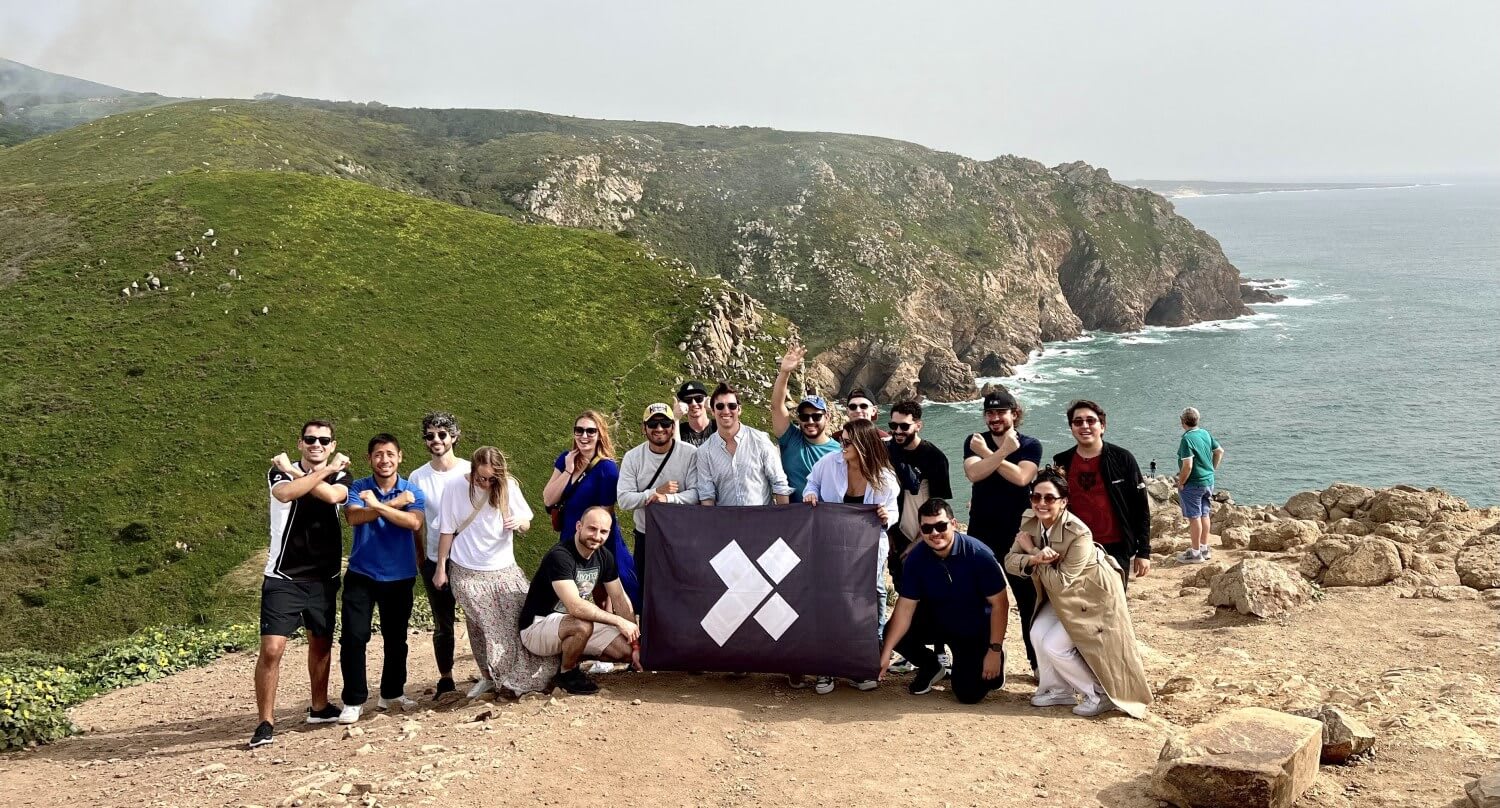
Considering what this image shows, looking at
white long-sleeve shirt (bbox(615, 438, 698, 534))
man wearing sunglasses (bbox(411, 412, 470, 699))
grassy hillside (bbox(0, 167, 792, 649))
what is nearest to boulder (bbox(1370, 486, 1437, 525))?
white long-sleeve shirt (bbox(615, 438, 698, 534))

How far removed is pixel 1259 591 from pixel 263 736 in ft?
43.9

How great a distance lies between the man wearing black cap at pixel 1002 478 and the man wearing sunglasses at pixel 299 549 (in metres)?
6.31

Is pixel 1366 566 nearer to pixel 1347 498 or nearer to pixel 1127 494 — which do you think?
pixel 1127 494

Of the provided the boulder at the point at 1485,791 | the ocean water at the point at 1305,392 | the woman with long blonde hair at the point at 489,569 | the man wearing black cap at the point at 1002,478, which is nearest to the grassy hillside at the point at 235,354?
the woman with long blonde hair at the point at 489,569

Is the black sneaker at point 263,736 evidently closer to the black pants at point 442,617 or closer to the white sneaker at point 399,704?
the white sneaker at point 399,704

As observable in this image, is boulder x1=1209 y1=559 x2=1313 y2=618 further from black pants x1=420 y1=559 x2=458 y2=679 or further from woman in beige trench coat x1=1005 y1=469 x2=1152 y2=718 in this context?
black pants x1=420 y1=559 x2=458 y2=679

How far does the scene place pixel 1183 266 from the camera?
5507 inches

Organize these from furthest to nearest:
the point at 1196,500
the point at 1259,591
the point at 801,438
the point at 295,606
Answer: the point at 1196,500, the point at 1259,591, the point at 801,438, the point at 295,606

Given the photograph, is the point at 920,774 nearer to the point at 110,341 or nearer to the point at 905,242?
the point at 110,341

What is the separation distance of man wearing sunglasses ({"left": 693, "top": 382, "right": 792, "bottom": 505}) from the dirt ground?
201cm

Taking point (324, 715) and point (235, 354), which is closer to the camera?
point (324, 715)

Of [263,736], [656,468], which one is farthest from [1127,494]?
[263,736]

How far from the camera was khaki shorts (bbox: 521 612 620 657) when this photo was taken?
10094 mm

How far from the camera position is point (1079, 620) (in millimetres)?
9711
